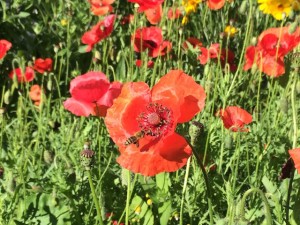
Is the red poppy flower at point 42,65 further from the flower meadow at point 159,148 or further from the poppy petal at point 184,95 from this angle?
the poppy petal at point 184,95

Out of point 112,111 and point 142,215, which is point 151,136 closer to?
point 112,111

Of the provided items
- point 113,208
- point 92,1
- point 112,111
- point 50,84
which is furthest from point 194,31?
point 112,111

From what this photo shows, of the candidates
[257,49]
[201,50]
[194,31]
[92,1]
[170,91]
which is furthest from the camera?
[194,31]

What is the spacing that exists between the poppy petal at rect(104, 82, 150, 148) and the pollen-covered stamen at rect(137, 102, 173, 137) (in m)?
0.02

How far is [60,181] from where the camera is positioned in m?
1.76

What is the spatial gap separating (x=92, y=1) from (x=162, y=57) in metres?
0.59

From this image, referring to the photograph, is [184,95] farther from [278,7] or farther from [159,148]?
[278,7]

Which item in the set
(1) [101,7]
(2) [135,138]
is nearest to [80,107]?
(2) [135,138]

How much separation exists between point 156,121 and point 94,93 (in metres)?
0.52

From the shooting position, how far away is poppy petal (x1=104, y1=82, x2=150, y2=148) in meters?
1.17

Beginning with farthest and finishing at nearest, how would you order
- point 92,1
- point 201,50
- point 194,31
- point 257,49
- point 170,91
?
point 194,31 → point 92,1 → point 201,50 → point 257,49 → point 170,91

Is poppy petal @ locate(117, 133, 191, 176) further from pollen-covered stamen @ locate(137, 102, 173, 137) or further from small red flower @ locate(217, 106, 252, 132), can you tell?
small red flower @ locate(217, 106, 252, 132)

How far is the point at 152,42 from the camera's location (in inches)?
92.0

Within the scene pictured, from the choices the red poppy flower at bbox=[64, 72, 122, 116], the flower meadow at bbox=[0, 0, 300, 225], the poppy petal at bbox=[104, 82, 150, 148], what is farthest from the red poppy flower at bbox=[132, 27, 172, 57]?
the poppy petal at bbox=[104, 82, 150, 148]
